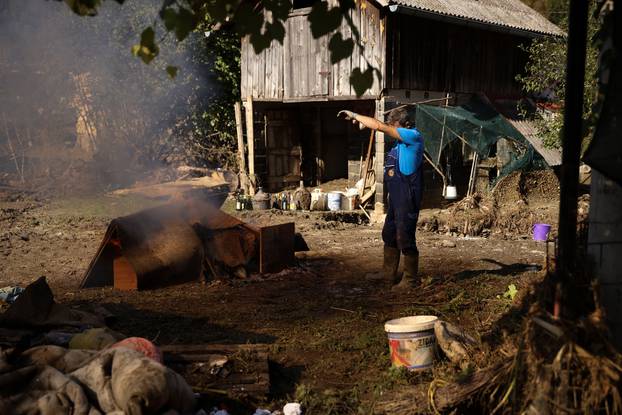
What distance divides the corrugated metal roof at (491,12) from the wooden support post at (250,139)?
5.06m

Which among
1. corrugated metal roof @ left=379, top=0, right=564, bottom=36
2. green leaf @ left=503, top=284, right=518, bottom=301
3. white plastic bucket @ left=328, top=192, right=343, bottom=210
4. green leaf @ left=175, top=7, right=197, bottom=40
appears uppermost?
corrugated metal roof @ left=379, top=0, right=564, bottom=36

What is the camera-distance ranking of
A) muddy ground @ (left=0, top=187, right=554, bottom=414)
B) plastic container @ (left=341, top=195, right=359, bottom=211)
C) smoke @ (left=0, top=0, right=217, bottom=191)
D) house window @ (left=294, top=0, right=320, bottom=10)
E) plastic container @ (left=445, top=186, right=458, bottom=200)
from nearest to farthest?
muddy ground @ (left=0, top=187, right=554, bottom=414)
plastic container @ (left=445, top=186, right=458, bottom=200)
smoke @ (left=0, top=0, right=217, bottom=191)
plastic container @ (left=341, top=195, right=359, bottom=211)
house window @ (left=294, top=0, right=320, bottom=10)

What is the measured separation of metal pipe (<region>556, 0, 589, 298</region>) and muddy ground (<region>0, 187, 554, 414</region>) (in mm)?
737

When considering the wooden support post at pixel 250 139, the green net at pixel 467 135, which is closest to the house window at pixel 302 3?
the wooden support post at pixel 250 139

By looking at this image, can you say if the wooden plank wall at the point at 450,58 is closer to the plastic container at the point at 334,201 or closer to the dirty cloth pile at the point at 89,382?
the plastic container at the point at 334,201

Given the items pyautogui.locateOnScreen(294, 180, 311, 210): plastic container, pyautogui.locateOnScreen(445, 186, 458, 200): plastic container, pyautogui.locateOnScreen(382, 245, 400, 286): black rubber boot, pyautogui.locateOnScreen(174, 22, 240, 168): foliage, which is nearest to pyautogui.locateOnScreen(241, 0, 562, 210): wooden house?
pyautogui.locateOnScreen(174, 22, 240, 168): foliage

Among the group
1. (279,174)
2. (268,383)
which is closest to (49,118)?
(279,174)

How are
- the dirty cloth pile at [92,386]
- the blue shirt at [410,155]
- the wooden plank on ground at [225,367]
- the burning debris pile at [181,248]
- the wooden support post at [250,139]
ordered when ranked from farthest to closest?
the wooden support post at [250,139] → the burning debris pile at [181,248] → the blue shirt at [410,155] → the wooden plank on ground at [225,367] → the dirty cloth pile at [92,386]

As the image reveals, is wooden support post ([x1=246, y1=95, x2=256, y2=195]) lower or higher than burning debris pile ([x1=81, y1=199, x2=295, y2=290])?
higher

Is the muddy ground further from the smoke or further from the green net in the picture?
the smoke

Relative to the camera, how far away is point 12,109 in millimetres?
16375

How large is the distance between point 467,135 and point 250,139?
5.93m

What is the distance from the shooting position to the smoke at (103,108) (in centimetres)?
1391

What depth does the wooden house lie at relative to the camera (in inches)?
520
